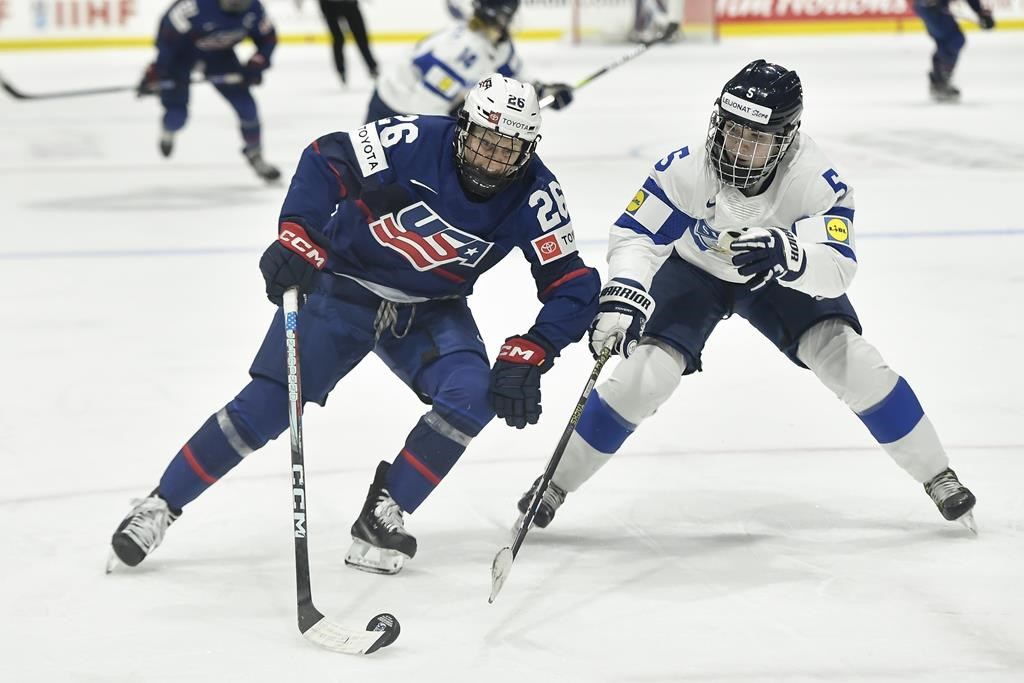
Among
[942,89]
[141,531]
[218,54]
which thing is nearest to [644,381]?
[141,531]

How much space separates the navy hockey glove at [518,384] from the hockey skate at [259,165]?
5.08m

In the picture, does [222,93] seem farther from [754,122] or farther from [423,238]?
[754,122]

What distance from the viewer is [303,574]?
2514 mm

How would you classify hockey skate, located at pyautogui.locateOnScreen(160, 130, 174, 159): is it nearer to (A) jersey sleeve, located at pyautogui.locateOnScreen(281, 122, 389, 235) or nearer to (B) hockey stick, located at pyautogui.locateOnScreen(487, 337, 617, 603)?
(A) jersey sleeve, located at pyautogui.locateOnScreen(281, 122, 389, 235)

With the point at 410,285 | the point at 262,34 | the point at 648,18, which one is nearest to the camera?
the point at 410,285

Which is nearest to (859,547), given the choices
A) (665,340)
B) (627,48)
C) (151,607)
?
(665,340)

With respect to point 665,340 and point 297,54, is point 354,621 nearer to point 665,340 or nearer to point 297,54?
point 665,340

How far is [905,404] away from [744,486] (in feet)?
1.59

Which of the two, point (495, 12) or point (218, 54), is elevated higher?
point (495, 12)

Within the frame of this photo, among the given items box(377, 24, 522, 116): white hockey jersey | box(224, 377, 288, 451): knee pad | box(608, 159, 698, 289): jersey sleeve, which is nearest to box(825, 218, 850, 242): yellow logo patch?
box(608, 159, 698, 289): jersey sleeve

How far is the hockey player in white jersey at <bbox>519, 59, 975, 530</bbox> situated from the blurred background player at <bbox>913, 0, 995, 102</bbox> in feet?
25.1

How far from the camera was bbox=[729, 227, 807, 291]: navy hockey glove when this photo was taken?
8.92ft

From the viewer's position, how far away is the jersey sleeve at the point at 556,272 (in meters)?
2.75

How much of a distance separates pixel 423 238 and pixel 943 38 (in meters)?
8.30
